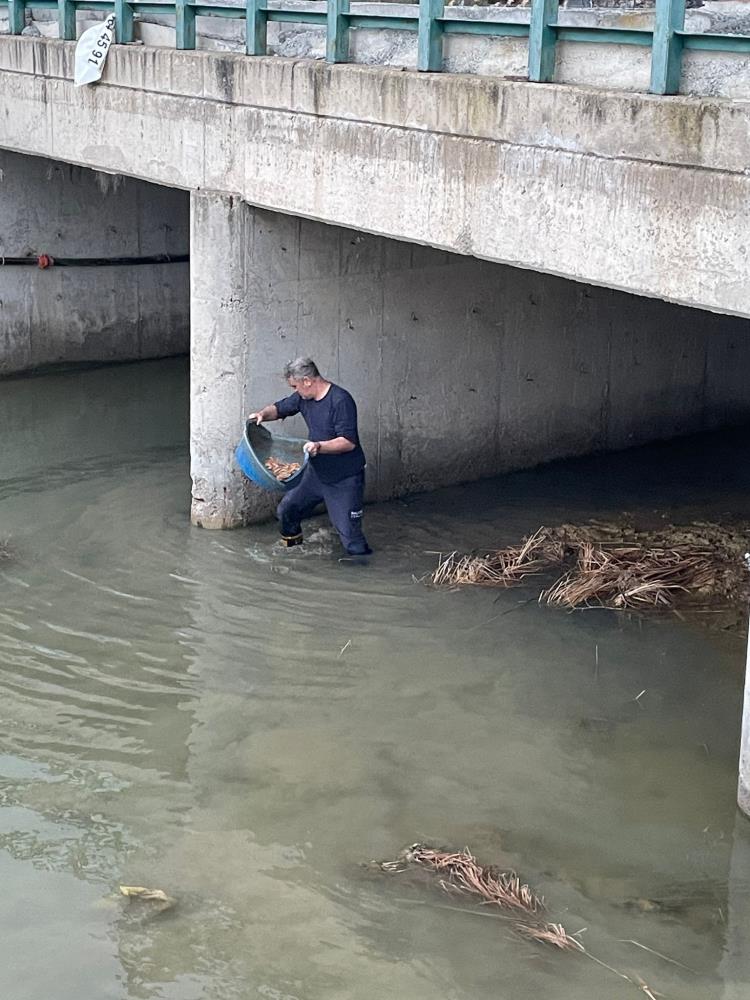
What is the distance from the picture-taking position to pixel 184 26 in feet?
32.7

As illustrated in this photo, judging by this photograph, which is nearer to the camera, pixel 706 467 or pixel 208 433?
pixel 208 433

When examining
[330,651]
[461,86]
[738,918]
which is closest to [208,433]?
[330,651]

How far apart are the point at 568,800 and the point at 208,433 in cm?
448

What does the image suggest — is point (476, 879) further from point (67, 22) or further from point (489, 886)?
point (67, 22)

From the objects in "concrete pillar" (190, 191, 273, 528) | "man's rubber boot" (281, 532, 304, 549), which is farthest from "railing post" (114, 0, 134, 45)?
"man's rubber boot" (281, 532, 304, 549)

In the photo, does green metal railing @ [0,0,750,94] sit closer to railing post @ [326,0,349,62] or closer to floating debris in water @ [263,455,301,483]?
railing post @ [326,0,349,62]

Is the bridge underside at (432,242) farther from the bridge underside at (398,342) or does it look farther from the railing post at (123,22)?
the railing post at (123,22)

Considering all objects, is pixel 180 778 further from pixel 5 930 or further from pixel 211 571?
pixel 211 571

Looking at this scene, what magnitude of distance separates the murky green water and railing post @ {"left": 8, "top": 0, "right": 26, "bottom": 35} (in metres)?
4.32

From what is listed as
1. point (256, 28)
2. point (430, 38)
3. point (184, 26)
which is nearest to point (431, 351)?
point (256, 28)

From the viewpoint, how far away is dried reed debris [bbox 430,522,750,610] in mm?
9211

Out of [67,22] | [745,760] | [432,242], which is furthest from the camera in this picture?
[67,22]

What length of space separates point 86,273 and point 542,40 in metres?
8.92

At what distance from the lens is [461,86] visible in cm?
791
